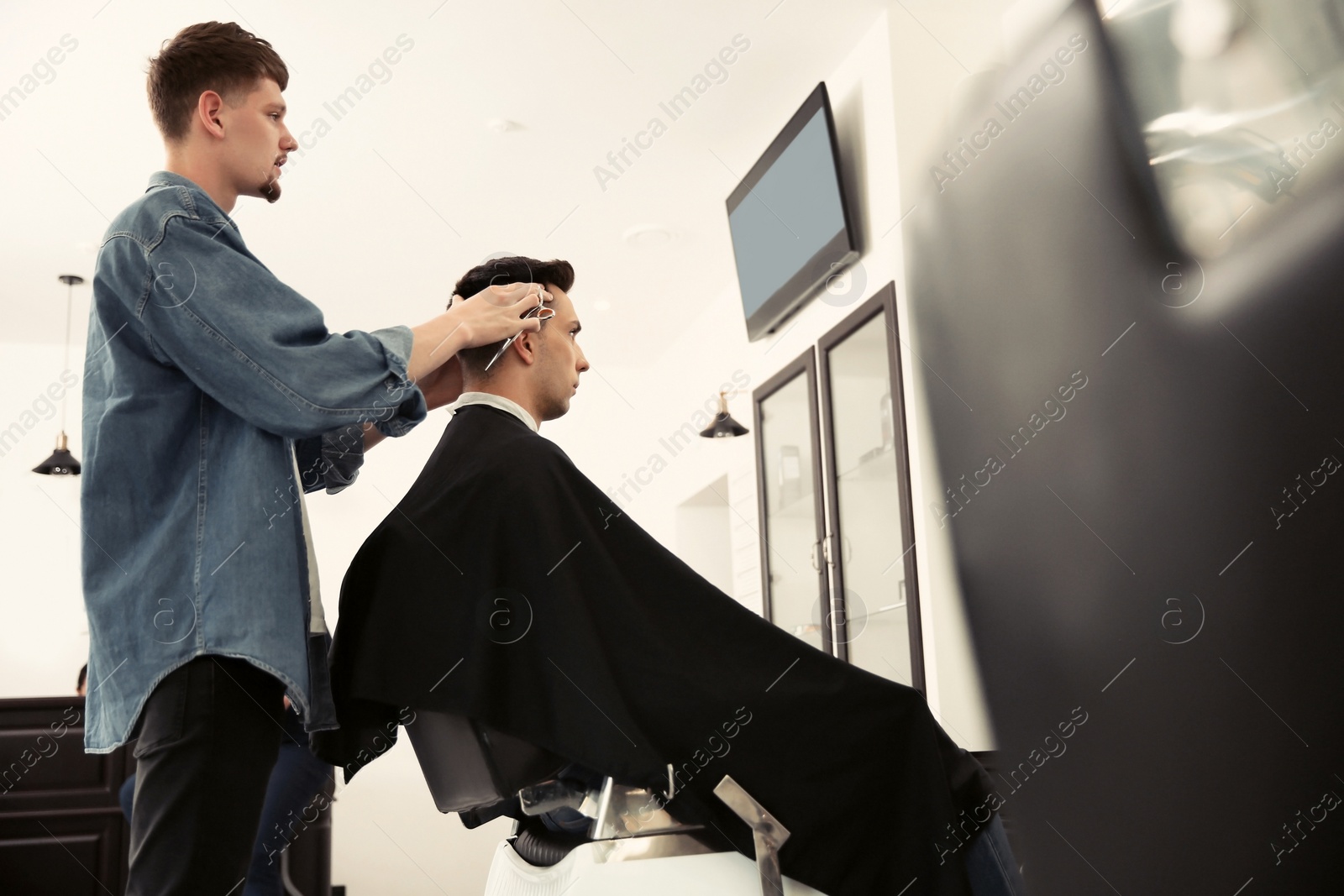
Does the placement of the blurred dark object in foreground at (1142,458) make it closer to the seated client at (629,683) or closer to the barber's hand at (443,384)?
the seated client at (629,683)

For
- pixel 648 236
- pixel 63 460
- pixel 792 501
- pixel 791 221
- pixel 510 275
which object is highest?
pixel 63 460

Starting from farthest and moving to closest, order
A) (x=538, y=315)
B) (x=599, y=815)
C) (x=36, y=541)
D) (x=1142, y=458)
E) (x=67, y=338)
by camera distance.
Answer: (x=67, y=338) < (x=36, y=541) < (x=1142, y=458) < (x=538, y=315) < (x=599, y=815)

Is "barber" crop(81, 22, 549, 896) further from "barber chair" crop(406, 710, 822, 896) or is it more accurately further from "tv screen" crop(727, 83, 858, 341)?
"tv screen" crop(727, 83, 858, 341)

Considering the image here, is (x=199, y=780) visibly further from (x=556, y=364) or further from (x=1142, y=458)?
(x=1142, y=458)

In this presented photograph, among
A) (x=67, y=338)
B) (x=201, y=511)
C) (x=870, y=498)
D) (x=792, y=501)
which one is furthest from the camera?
(x=67, y=338)

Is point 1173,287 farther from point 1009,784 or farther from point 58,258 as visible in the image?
point 58,258

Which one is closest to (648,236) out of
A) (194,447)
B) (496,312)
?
(496,312)

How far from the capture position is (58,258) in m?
5.48

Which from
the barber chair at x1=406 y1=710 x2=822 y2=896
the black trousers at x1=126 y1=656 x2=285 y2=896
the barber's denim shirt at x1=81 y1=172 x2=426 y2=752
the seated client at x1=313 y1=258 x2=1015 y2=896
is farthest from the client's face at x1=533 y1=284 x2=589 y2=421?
the black trousers at x1=126 y1=656 x2=285 y2=896

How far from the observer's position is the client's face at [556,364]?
197cm

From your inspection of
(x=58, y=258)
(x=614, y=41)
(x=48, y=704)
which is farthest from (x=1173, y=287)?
(x=58, y=258)

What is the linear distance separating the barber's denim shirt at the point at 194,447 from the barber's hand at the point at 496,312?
233 millimetres

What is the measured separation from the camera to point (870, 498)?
388 centimetres

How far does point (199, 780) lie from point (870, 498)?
298cm
